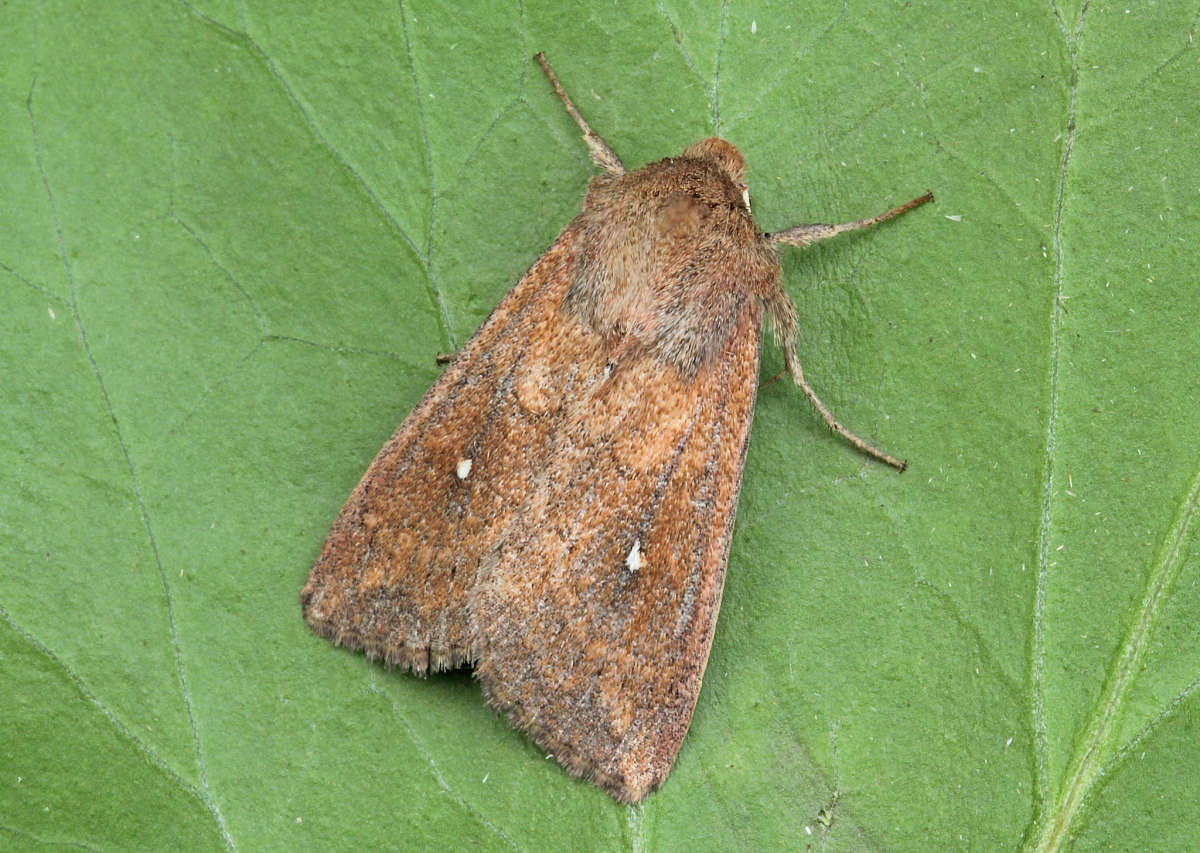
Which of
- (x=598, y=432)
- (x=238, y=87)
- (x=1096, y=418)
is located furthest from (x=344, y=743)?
(x=1096, y=418)

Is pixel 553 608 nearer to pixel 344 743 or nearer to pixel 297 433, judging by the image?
pixel 344 743

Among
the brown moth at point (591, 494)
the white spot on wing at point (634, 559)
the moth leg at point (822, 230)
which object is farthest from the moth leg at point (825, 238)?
the white spot on wing at point (634, 559)

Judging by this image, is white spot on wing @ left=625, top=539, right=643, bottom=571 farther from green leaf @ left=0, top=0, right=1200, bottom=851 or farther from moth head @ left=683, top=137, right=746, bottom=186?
moth head @ left=683, top=137, right=746, bottom=186

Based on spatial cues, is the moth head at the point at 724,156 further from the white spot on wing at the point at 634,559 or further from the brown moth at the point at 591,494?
the white spot on wing at the point at 634,559

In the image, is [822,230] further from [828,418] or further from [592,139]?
[592,139]

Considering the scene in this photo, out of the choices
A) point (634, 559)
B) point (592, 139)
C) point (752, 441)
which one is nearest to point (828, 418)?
point (752, 441)

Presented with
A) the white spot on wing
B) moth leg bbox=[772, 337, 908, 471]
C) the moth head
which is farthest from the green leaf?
the white spot on wing
